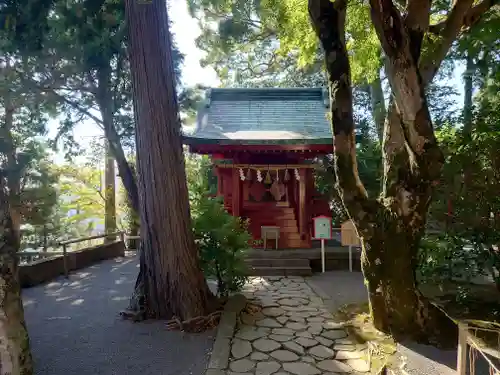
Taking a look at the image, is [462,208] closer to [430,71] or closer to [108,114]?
[430,71]

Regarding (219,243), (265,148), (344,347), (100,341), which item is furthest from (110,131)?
(344,347)

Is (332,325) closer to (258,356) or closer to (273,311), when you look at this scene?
(273,311)

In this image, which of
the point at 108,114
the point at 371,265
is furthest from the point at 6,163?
the point at 371,265

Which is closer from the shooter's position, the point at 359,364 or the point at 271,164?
the point at 359,364

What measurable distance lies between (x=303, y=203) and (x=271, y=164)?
1.34m

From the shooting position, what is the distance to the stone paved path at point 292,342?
3.85m

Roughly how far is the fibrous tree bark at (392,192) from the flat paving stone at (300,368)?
48.5 inches

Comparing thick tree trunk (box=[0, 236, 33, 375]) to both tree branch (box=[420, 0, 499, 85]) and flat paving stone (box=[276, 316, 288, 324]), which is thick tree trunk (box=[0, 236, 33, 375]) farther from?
tree branch (box=[420, 0, 499, 85])

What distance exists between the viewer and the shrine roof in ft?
27.4

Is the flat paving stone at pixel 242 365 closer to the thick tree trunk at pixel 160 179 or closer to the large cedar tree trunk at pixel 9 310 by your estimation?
the thick tree trunk at pixel 160 179

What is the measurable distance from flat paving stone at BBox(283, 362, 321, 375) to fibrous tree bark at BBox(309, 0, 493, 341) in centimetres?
123

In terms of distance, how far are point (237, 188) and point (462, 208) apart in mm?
5363

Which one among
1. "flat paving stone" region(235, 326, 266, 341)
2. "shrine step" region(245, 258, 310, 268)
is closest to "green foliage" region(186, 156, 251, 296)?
"flat paving stone" region(235, 326, 266, 341)

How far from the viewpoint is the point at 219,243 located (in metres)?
5.49
